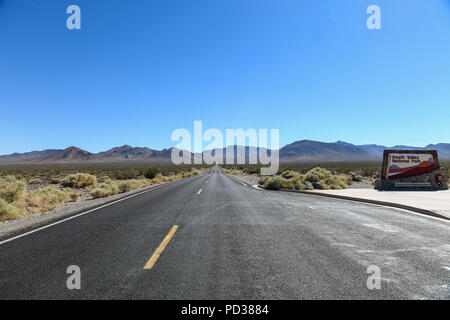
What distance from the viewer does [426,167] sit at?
16.1 meters

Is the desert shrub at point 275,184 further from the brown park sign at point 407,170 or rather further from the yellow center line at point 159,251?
the yellow center line at point 159,251

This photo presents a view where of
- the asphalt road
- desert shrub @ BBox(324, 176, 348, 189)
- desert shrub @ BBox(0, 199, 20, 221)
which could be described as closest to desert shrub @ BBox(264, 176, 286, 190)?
desert shrub @ BBox(324, 176, 348, 189)

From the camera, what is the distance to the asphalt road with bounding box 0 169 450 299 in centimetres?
336

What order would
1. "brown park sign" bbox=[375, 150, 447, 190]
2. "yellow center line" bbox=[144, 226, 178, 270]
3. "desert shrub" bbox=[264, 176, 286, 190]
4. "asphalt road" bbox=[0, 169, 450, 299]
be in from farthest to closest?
1. "desert shrub" bbox=[264, 176, 286, 190]
2. "brown park sign" bbox=[375, 150, 447, 190]
3. "yellow center line" bbox=[144, 226, 178, 270]
4. "asphalt road" bbox=[0, 169, 450, 299]

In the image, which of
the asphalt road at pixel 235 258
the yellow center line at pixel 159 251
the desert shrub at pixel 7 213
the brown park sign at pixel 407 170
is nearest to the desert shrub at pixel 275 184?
the brown park sign at pixel 407 170

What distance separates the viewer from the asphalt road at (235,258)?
3.36m

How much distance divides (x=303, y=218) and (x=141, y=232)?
186 inches

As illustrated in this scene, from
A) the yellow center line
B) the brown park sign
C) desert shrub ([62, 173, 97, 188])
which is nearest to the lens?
the yellow center line

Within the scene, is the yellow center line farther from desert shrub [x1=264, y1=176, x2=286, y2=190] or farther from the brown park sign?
the brown park sign

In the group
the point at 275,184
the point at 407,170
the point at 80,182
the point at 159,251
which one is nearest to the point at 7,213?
the point at 159,251

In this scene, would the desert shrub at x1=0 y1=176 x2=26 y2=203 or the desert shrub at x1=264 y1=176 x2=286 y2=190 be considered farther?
the desert shrub at x1=264 y1=176 x2=286 y2=190

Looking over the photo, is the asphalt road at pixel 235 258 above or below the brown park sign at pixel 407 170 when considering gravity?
below

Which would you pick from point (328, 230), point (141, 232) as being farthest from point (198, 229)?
point (328, 230)
